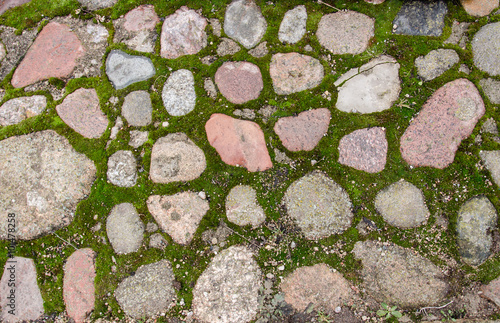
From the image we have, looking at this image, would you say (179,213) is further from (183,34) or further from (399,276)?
(399,276)

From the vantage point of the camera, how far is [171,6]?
286cm

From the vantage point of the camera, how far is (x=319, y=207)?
252cm

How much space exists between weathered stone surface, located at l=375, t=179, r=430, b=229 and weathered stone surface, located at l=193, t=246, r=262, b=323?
3.99 ft

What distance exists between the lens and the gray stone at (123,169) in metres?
2.63

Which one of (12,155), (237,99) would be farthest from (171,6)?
(12,155)

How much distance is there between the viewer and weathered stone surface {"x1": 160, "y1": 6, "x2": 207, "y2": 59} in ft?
9.11

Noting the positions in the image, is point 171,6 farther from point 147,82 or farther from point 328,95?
point 328,95

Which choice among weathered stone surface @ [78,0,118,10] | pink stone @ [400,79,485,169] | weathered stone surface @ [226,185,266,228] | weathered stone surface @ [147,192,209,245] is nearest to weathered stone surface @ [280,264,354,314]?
weathered stone surface @ [226,185,266,228]

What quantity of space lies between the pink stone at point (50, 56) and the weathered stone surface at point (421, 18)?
3069 millimetres

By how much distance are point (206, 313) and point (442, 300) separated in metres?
1.99

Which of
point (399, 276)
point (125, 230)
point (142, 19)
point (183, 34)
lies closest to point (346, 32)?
point (183, 34)

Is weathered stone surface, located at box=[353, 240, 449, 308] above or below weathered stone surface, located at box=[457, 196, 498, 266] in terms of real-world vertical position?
below

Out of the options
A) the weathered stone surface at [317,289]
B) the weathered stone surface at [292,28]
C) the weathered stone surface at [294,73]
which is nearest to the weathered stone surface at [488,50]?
the weathered stone surface at [294,73]

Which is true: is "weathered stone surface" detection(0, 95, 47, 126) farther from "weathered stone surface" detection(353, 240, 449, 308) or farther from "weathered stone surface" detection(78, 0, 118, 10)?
"weathered stone surface" detection(353, 240, 449, 308)
